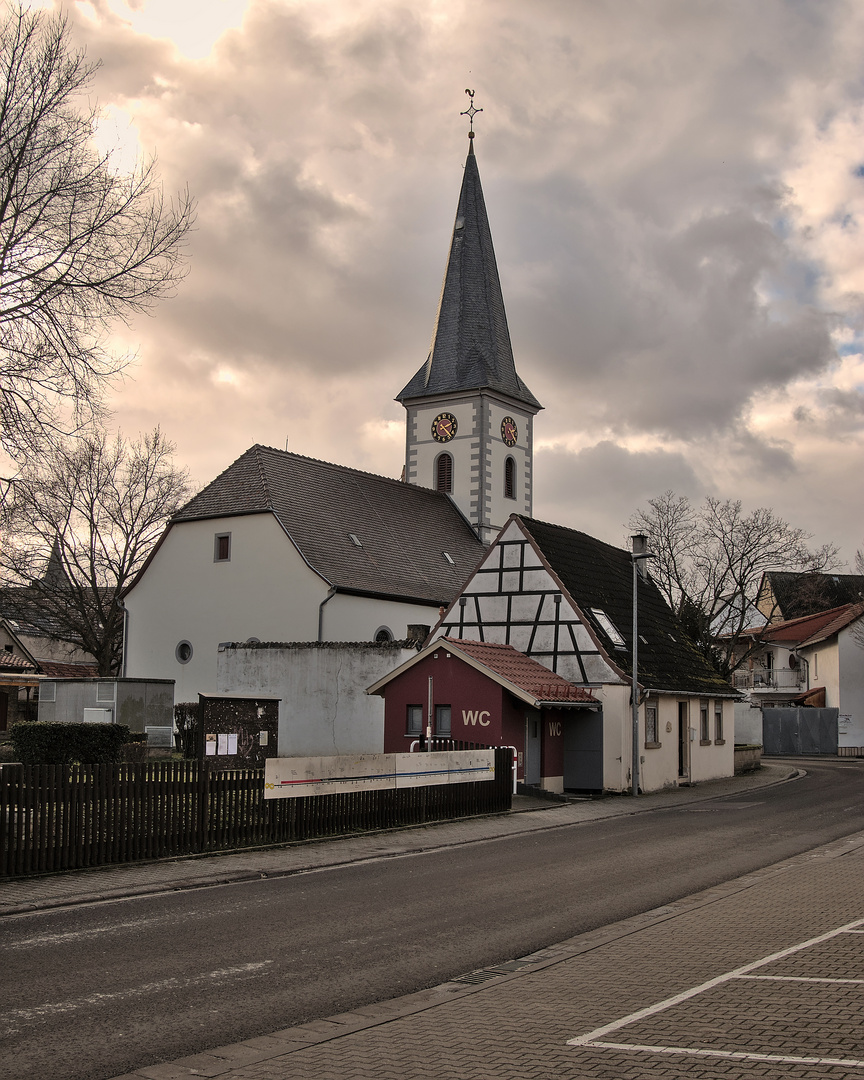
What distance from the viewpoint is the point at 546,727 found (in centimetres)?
2677

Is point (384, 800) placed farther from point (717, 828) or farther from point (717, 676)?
point (717, 676)

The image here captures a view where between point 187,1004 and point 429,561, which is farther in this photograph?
point 429,561

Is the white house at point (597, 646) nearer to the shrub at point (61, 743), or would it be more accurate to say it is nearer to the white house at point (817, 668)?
Result: the shrub at point (61, 743)

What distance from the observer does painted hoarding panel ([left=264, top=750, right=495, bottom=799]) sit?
55.9ft

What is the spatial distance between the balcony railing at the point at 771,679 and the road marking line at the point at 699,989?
5273cm

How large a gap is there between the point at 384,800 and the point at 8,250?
10531mm

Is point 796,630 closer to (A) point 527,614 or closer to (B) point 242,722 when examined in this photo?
(A) point 527,614

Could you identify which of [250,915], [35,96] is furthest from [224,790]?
[35,96]

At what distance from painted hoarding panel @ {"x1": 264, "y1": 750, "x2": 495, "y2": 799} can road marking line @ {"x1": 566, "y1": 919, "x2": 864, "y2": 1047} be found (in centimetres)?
907

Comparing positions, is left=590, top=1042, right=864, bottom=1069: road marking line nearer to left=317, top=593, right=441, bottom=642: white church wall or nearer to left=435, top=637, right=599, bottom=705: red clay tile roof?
left=435, top=637, right=599, bottom=705: red clay tile roof

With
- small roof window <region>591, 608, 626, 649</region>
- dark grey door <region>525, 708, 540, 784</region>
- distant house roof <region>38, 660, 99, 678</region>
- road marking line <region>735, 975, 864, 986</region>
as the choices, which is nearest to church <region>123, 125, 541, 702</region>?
small roof window <region>591, 608, 626, 649</region>

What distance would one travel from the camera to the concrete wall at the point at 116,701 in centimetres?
3158

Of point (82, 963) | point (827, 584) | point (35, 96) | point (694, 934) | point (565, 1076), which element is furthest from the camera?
point (827, 584)

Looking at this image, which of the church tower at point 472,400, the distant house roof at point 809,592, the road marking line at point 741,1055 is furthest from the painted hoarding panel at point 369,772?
A: the distant house roof at point 809,592
